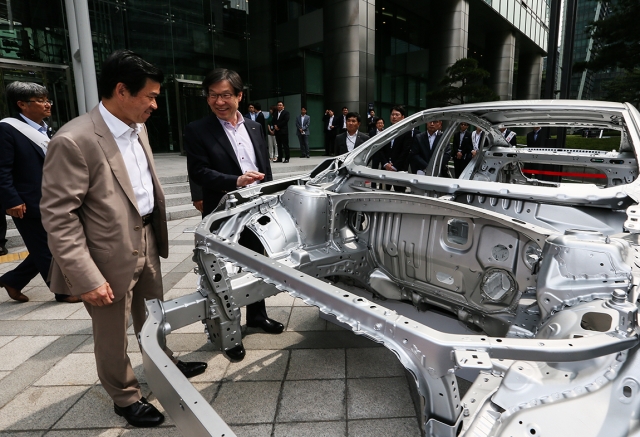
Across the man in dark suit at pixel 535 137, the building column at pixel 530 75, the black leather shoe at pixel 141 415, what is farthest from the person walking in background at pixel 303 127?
the building column at pixel 530 75

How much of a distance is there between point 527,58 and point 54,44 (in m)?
32.0

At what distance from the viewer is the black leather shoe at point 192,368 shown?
247cm

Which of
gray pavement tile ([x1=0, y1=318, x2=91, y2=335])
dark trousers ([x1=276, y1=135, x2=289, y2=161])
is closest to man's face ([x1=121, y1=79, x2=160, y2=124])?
gray pavement tile ([x1=0, y1=318, x2=91, y2=335])

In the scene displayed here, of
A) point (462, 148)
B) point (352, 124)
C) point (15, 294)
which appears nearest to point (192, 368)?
point (15, 294)

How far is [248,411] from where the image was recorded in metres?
2.17

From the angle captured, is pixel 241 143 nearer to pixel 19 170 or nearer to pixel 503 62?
pixel 19 170

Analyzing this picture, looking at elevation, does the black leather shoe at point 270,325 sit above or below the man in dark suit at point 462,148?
below

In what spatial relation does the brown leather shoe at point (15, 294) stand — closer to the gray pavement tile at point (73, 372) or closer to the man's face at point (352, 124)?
the gray pavement tile at point (73, 372)

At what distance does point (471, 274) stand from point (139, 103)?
6.21 feet

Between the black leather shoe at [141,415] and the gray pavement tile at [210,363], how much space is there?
0.39 meters

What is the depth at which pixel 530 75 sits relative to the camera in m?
32.0

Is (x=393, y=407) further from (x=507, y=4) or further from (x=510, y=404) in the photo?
(x=507, y=4)

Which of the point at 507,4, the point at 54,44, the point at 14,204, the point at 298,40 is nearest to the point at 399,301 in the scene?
the point at 14,204

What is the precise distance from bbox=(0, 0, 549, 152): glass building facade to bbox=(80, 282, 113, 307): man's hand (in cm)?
1042
